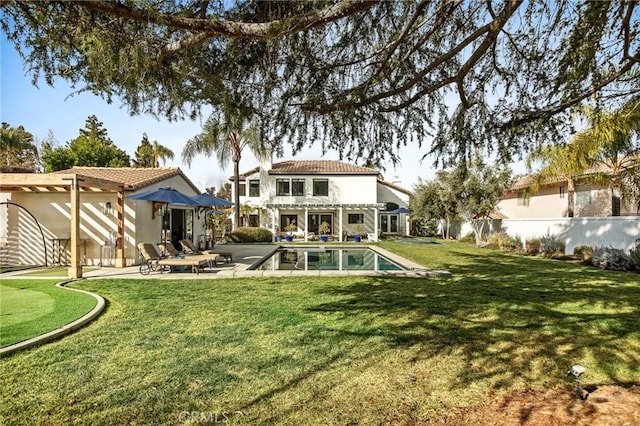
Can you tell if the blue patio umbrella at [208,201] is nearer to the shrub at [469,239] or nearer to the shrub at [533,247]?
the shrub at [533,247]

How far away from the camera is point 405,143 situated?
6.81 meters

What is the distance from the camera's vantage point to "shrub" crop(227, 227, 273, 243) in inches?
1171

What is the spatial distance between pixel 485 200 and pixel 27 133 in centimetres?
6829

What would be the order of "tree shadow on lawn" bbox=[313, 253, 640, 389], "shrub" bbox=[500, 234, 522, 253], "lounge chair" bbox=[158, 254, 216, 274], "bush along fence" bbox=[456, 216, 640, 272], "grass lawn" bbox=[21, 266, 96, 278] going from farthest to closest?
"shrub" bbox=[500, 234, 522, 253] < "bush along fence" bbox=[456, 216, 640, 272] < "lounge chair" bbox=[158, 254, 216, 274] < "grass lawn" bbox=[21, 266, 96, 278] < "tree shadow on lawn" bbox=[313, 253, 640, 389]

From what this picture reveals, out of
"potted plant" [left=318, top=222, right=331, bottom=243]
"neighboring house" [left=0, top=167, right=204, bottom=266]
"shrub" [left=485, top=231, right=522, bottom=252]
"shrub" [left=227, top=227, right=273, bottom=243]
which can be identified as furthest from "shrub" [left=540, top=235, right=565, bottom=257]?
"neighboring house" [left=0, top=167, right=204, bottom=266]

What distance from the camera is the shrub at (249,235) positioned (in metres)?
29.7

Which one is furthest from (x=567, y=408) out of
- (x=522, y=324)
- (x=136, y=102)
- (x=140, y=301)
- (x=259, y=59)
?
(x=140, y=301)

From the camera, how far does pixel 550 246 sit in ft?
67.5

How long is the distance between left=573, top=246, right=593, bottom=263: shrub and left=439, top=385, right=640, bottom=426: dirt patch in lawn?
621 inches

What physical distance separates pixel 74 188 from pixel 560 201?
32.8 meters

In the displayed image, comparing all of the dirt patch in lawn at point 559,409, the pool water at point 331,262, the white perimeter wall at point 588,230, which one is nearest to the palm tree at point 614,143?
the white perimeter wall at point 588,230

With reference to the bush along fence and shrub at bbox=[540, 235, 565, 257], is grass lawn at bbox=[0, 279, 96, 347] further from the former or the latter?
shrub at bbox=[540, 235, 565, 257]

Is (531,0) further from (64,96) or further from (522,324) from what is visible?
(64,96)

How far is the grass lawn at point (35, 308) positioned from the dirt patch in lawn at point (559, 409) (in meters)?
7.05
